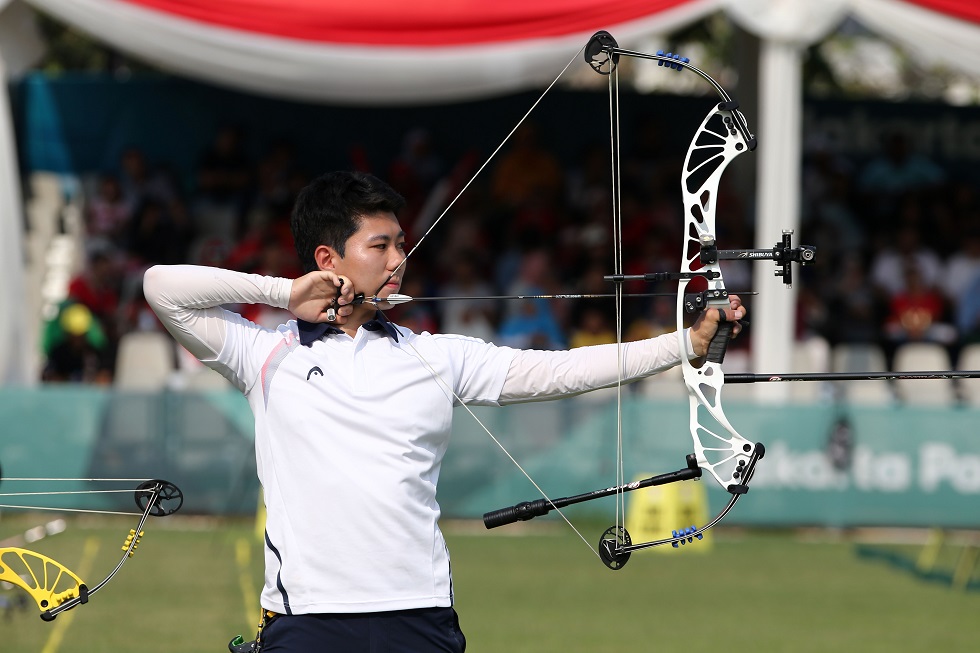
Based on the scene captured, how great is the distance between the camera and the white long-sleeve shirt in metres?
3.05

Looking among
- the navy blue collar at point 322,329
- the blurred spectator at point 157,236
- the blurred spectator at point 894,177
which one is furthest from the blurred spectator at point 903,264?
the navy blue collar at point 322,329

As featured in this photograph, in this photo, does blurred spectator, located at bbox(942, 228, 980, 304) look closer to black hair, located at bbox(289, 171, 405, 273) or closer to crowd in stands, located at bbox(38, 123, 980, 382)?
crowd in stands, located at bbox(38, 123, 980, 382)

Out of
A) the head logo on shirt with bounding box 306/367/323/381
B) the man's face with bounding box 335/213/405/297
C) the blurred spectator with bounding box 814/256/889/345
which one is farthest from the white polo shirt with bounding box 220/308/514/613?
the blurred spectator with bounding box 814/256/889/345

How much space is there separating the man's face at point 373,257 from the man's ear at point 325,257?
2 cm

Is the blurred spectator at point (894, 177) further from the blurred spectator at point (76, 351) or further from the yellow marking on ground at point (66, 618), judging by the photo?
the yellow marking on ground at point (66, 618)

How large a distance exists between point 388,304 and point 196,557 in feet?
21.1

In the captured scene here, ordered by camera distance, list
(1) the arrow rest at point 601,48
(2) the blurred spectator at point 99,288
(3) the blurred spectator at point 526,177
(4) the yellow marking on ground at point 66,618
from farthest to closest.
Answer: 1. (3) the blurred spectator at point 526,177
2. (2) the blurred spectator at point 99,288
3. (4) the yellow marking on ground at point 66,618
4. (1) the arrow rest at point 601,48

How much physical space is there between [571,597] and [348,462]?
5439mm

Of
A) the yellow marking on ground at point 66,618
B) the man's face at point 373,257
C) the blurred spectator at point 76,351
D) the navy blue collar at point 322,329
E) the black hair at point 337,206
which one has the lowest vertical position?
the yellow marking on ground at point 66,618

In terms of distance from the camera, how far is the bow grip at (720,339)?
3.27m

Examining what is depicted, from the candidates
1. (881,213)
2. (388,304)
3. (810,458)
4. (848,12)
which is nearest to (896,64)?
(881,213)

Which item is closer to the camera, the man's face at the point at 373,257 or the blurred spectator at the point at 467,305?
the man's face at the point at 373,257

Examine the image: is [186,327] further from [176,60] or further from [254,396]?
[176,60]

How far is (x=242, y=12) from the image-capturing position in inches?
446
